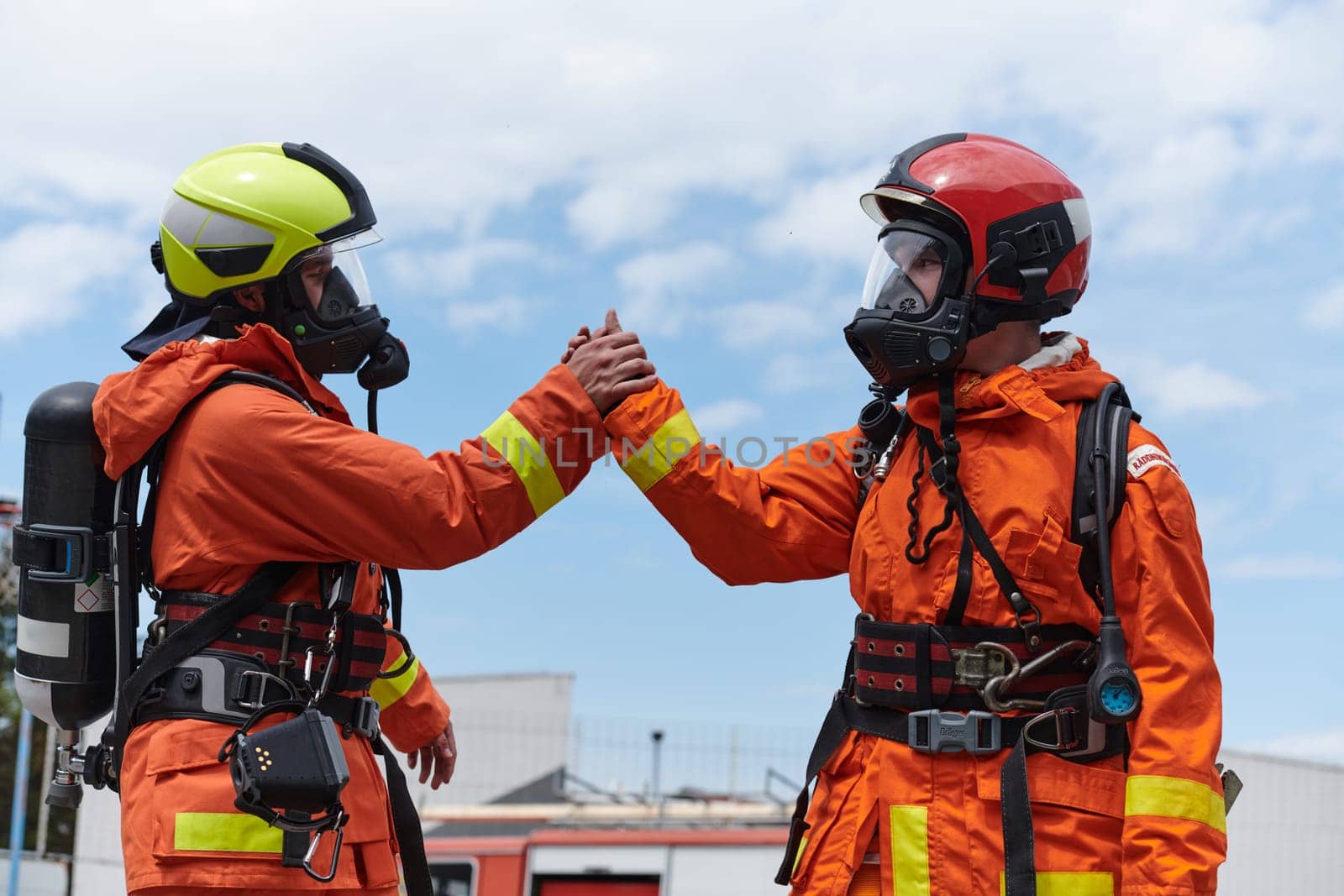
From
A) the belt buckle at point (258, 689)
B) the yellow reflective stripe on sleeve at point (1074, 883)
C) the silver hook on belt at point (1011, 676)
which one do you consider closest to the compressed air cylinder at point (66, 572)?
the belt buckle at point (258, 689)

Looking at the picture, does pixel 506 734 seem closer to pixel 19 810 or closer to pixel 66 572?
pixel 19 810

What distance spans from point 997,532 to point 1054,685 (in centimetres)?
42

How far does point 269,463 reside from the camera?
14.1ft

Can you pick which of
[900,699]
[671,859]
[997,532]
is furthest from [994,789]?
[671,859]

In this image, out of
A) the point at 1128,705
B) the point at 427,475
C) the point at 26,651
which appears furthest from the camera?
the point at 26,651

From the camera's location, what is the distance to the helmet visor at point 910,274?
436 cm

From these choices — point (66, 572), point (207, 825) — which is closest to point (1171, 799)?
point (207, 825)

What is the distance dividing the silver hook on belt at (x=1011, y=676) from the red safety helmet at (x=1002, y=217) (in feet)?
3.01

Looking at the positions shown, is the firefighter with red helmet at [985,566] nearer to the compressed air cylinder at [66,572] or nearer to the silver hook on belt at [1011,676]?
the silver hook on belt at [1011,676]

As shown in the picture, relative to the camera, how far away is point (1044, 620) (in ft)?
13.3

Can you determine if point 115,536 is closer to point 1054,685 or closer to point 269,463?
point 269,463

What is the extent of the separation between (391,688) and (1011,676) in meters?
2.30

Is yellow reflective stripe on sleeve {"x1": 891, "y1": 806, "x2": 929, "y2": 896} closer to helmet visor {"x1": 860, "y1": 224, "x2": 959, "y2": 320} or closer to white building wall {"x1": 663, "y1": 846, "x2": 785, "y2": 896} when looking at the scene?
helmet visor {"x1": 860, "y1": 224, "x2": 959, "y2": 320}

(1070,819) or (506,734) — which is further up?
(1070,819)
